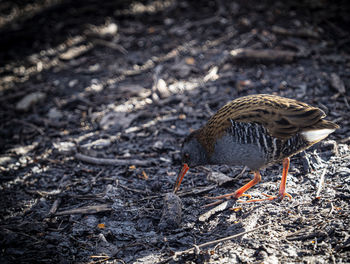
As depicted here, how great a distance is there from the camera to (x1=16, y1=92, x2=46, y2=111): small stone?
6148 millimetres

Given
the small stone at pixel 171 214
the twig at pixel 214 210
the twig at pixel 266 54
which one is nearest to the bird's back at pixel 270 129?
the twig at pixel 214 210

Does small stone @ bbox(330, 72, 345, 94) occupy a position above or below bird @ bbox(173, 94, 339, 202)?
below

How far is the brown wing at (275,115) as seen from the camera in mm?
3736

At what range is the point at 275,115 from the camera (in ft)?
12.3

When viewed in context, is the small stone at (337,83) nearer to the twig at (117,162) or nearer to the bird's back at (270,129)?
the bird's back at (270,129)

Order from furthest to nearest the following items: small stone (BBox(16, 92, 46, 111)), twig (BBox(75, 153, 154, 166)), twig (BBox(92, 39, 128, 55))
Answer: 1. twig (BBox(92, 39, 128, 55))
2. small stone (BBox(16, 92, 46, 111))
3. twig (BBox(75, 153, 154, 166))

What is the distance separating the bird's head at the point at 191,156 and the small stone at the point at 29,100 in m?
3.46

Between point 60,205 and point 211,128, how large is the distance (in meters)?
2.06

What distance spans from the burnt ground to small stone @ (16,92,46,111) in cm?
3

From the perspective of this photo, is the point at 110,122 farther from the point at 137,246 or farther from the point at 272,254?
the point at 272,254

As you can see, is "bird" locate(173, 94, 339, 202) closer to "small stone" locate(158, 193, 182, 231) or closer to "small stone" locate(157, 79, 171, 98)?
"small stone" locate(158, 193, 182, 231)

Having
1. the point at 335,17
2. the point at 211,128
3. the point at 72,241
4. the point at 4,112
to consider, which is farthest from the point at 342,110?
the point at 4,112

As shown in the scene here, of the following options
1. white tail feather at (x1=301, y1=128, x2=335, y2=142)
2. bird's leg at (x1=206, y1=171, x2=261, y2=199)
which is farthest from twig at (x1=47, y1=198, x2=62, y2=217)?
white tail feather at (x1=301, y1=128, x2=335, y2=142)

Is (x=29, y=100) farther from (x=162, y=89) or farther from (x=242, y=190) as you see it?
(x=242, y=190)
